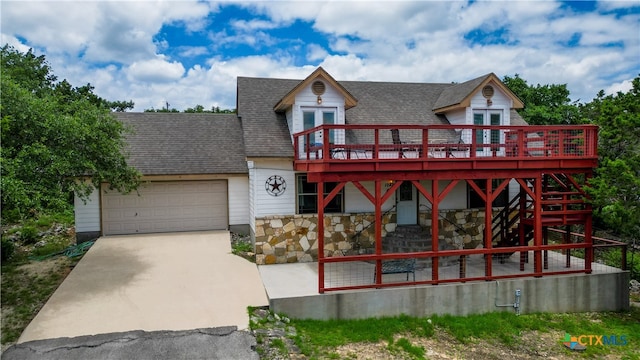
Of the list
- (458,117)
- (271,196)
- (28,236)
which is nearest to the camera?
(271,196)

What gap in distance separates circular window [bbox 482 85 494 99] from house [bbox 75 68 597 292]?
40mm

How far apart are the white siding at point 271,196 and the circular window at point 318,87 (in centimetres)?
247

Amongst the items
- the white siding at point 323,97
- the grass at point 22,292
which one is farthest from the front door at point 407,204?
the grass at point 22,292

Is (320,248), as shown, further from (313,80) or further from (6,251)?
(6,251)

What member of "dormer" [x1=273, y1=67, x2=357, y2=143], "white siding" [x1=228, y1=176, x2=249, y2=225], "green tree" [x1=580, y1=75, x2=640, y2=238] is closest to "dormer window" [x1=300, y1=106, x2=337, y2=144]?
"dormer" [x1=273, y1=67, x2=357, y2=143]

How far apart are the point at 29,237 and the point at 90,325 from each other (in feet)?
30.0

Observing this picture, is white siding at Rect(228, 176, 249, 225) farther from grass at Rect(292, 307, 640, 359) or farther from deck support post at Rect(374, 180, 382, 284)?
grass at Rect(292, 307, 640, 359)

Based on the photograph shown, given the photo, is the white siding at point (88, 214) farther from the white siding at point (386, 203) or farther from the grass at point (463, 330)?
the grass at point (463, 330)

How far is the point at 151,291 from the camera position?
962 cm

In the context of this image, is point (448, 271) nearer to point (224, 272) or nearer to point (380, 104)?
point (224, 272)

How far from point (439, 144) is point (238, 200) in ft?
25.6

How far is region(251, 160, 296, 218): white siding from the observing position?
12258mm

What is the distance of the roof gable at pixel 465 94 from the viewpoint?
13.9 m

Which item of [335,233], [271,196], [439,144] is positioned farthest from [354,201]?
[439,144]
